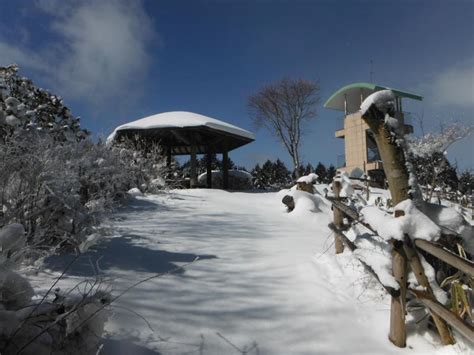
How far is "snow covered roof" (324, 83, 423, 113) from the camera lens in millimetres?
19875

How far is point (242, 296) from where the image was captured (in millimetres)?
2455

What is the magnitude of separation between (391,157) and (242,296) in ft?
4.80

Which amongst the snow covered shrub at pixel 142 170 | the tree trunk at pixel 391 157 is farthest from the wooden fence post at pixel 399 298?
the snow covered shrub at pixel 142 170

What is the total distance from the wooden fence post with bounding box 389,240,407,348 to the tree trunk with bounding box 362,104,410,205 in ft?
1.15

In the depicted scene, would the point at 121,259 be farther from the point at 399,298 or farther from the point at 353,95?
the point at 353,95

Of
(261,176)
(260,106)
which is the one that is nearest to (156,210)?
(260,106)

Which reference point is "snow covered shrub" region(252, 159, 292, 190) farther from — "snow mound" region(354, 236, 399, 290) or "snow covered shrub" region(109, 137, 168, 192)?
"snow mound" region(354, 236, 399, 290)

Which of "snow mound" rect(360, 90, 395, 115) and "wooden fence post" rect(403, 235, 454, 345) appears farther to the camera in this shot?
"snow mound" rect(360, 90, 395, 115)

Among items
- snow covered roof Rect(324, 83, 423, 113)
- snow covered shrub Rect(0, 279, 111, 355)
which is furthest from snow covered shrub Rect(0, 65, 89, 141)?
snow covered roof Rect(324, 83, 423, 113)

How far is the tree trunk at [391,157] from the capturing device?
2.06m

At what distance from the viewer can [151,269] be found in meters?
2.82

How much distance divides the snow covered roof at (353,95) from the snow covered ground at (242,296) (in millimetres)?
18251

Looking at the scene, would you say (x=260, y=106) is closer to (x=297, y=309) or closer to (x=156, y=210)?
(x=156, y=210)

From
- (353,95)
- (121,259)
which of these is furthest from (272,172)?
(121,259)
